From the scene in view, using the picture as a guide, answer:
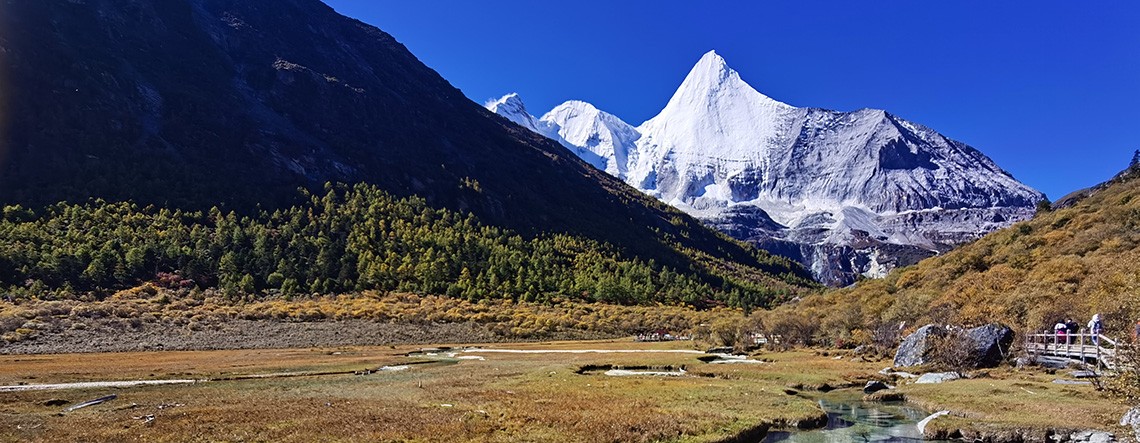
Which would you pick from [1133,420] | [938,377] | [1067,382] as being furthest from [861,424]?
[938,377]

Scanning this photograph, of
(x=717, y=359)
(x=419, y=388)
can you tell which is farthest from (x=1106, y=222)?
(x=419, y=388)

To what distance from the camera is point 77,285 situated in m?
115

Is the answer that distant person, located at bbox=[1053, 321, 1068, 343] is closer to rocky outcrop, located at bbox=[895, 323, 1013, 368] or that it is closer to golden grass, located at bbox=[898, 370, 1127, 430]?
rocky outcrop, located at bbox=[895, 323, 1013, 368]

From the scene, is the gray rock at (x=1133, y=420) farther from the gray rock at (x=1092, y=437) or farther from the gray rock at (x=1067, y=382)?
the gray rock at (x=1067, y=382)

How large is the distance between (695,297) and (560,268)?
4385 cm

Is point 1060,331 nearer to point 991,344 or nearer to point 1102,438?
point 991,344

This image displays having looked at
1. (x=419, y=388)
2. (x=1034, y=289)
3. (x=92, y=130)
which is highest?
(x=92, y=130)

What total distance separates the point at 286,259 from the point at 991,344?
5710 inches

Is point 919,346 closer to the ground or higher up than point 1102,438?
higher up

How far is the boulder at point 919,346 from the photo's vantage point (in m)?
52.2

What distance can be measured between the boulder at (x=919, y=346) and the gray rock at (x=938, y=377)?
631 cm

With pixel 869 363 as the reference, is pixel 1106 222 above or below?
above

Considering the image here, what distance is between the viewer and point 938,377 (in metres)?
45.2

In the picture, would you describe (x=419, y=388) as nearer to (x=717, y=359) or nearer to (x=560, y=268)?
(x=717, y=359)
